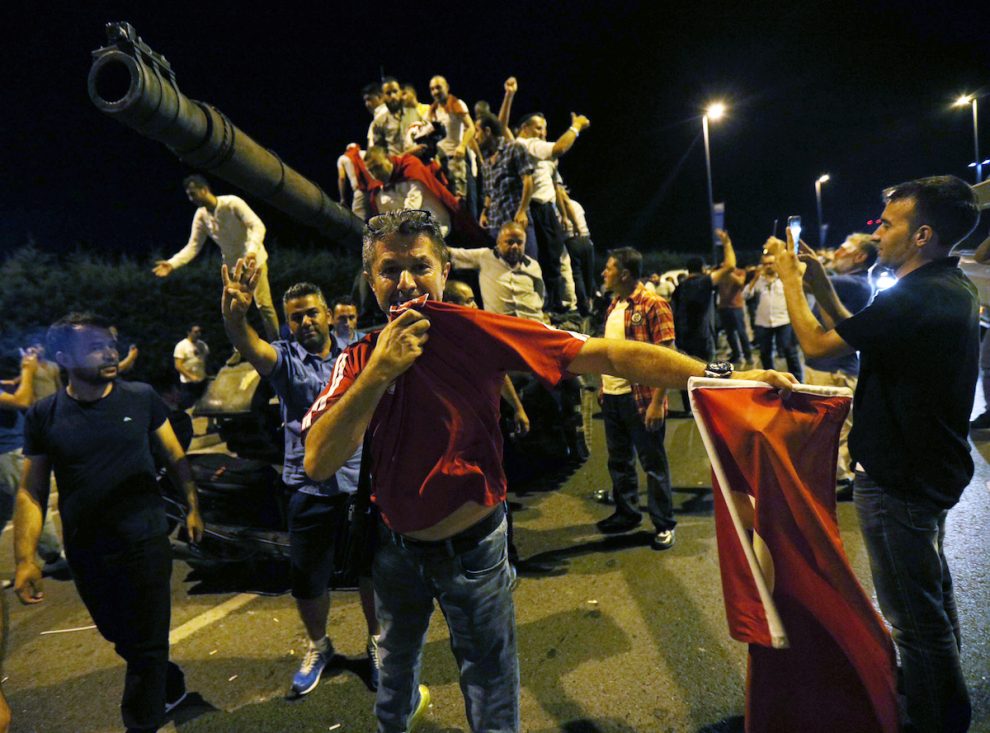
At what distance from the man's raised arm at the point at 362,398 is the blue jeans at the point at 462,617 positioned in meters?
0.47

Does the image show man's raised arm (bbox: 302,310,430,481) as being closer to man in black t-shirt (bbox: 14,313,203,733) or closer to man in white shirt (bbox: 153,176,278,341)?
man in black t-shirt (bbox: 14,313,203,733)

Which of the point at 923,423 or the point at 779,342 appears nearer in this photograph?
the point at 923,423

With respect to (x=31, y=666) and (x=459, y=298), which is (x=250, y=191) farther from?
(x=31, y=666)

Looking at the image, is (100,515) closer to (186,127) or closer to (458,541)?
(458,541)

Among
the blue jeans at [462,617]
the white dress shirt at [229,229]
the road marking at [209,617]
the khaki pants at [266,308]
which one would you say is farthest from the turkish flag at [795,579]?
the khaki pants at [266,308]

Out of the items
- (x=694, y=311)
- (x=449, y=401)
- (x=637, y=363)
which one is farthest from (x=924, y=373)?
(x=694, y=311)

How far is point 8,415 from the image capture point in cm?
472

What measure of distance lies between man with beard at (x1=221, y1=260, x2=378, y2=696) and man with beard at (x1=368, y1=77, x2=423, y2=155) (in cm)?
570

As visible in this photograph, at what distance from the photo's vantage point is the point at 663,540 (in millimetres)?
4238

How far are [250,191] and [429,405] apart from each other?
14.4 ft

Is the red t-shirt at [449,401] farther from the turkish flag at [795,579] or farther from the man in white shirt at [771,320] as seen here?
the man in white shirt at [771,320]

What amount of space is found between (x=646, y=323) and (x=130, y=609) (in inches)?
146

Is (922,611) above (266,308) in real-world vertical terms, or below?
below

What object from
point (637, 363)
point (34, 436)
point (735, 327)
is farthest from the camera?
point (735, 327)
